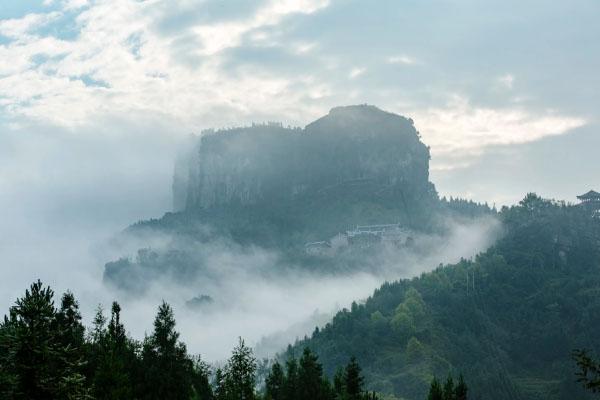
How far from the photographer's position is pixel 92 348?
3839 inches

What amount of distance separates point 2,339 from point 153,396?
→ 3749 centimetres

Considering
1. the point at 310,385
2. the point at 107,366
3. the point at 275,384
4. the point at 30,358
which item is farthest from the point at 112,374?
the point at 275,384

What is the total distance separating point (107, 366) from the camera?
7606 centimetres

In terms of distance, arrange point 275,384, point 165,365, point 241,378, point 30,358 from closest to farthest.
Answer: point 30,358 → point 241,378 → point 165,365 → point 275,384

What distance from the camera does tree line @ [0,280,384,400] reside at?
164ft

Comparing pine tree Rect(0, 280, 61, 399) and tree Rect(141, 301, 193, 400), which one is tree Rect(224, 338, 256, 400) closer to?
tree Rect(141, 301, 193, 400)

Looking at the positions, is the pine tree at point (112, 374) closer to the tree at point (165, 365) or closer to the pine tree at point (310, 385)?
the tree at point (165, 365)

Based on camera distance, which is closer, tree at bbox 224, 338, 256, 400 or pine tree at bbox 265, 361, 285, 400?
tree at bbox 224, 338, 256, 400

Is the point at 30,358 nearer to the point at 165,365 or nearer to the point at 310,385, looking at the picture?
the point at 165,365

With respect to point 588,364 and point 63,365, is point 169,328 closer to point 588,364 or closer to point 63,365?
point 63,365

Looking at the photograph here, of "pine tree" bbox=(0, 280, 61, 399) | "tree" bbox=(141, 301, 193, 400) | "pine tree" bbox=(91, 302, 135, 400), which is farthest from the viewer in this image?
"tree" bbox=(141, 301, 193, 400)

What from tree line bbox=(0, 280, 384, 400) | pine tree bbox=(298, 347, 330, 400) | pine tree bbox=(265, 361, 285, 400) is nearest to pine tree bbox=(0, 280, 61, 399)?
tree line bbox=(0, 280, 384, 400)

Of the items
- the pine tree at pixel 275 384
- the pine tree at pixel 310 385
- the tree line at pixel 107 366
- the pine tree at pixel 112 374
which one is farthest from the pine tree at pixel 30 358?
the pine tree at pixel 275 384

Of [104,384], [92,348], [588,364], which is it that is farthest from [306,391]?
[588,364]
